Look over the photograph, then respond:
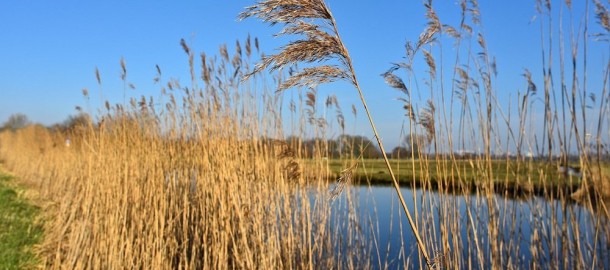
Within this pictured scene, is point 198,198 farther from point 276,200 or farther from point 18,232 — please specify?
point 18,232

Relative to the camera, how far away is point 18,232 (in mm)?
6082

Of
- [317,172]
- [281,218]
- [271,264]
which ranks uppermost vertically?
[317,172]

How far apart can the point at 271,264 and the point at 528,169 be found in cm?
161

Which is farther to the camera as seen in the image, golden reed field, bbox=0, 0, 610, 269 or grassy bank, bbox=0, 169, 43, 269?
grassy bank, bbox=0, 169, 43, 269

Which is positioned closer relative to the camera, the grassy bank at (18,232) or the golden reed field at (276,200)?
the golden reed field at (276,200)

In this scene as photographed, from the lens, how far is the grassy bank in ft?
16.0

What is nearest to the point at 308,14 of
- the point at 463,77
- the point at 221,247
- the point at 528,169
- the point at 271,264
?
the point at 463,77

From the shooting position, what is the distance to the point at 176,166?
4145mm

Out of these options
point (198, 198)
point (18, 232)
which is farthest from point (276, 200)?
point (18, 232)

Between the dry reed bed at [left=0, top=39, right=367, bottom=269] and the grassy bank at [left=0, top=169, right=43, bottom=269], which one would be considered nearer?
the dry reed bed at [left=0, top=39, right=367, bottom=269]

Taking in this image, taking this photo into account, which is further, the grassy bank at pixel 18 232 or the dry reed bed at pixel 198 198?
the grassy bank at pixel 18 232

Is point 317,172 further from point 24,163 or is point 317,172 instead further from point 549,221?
point 24,163

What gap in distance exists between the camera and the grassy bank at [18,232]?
4.88 meters

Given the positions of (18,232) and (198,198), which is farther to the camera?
(18,232)
